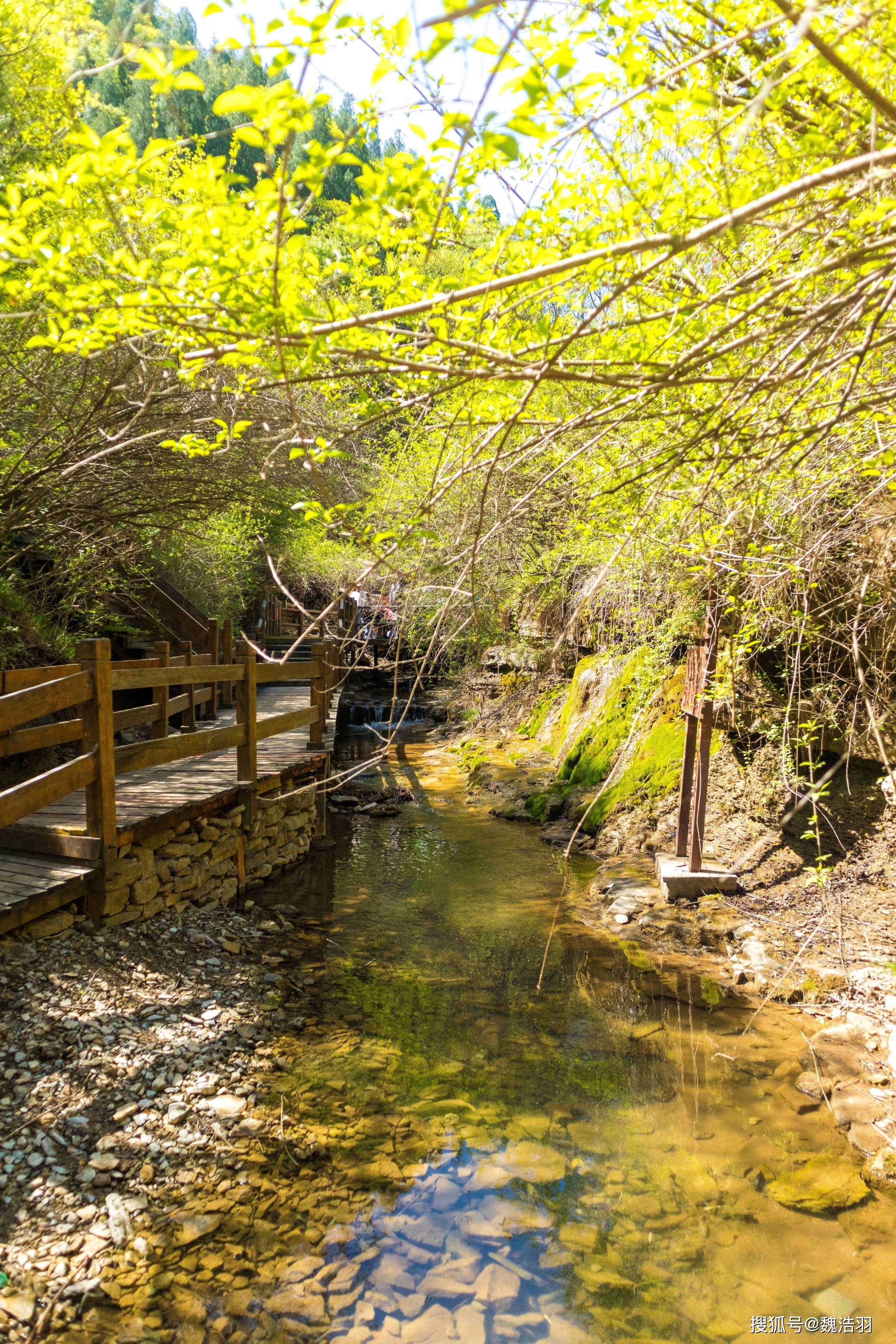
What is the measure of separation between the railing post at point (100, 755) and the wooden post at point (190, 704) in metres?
3.36

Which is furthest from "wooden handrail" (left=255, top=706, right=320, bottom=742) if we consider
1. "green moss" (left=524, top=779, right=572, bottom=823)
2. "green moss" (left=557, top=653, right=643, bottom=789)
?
"green moss" (left=557, top=653, right=643, bottom=789)

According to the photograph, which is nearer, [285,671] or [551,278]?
[551,278]

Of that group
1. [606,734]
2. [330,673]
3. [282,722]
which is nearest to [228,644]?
[330,673]

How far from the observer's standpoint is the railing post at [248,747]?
6648 mm

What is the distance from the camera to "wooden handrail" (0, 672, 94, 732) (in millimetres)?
4020

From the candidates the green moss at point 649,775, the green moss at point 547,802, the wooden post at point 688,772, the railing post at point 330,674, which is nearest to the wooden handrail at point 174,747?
the railing post at point 330,674

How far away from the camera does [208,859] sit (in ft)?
20.8

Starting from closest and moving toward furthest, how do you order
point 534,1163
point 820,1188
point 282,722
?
point 820,1188 → point 534,1163 → point 282,722

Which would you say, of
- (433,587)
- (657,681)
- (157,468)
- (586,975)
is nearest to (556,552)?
(657,681)

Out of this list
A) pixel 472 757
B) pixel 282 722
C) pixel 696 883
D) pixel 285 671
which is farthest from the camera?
pixel 472 757

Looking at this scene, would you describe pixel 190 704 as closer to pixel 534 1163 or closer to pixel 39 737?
pixel 39 737

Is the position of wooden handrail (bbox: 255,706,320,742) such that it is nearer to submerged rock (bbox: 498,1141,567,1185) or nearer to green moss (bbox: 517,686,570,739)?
submerged rock (bbox: 498,1141,567,1185)

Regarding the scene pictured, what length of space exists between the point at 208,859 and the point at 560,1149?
3.59 m

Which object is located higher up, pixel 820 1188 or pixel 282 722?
pixel 282 722
